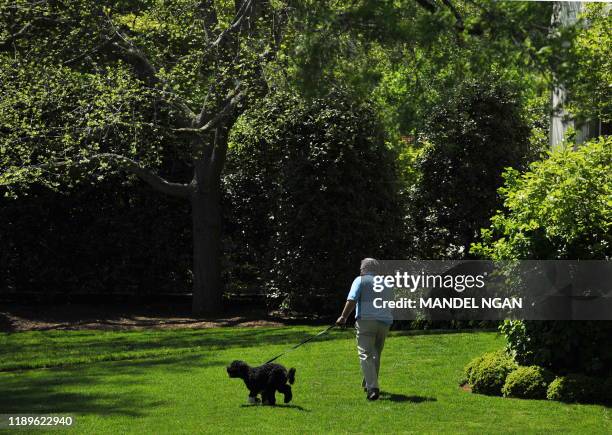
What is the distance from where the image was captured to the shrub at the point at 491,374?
11258 mm

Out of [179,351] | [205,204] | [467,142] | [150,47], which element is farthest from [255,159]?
[179,351]

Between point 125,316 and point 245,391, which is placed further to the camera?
point 125,316

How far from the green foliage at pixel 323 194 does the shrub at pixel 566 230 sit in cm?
774

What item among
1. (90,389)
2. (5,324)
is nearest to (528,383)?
(90,389)

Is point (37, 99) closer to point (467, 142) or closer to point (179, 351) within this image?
point (179, 351)

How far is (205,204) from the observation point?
2059cm

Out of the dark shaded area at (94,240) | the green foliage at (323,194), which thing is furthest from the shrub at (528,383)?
the dark shaded area at (94,240)

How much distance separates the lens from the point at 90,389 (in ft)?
39.1

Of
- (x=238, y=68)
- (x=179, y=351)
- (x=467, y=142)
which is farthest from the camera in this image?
(x=467, y=142)

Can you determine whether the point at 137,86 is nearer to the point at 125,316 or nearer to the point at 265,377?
the point at 125,316

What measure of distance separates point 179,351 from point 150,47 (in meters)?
6.98

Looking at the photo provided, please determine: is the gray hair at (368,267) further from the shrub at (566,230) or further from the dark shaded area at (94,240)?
the dark shaded area at (94,240)

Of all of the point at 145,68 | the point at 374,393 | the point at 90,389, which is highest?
the point at 145,68

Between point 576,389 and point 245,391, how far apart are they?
3699 mm
